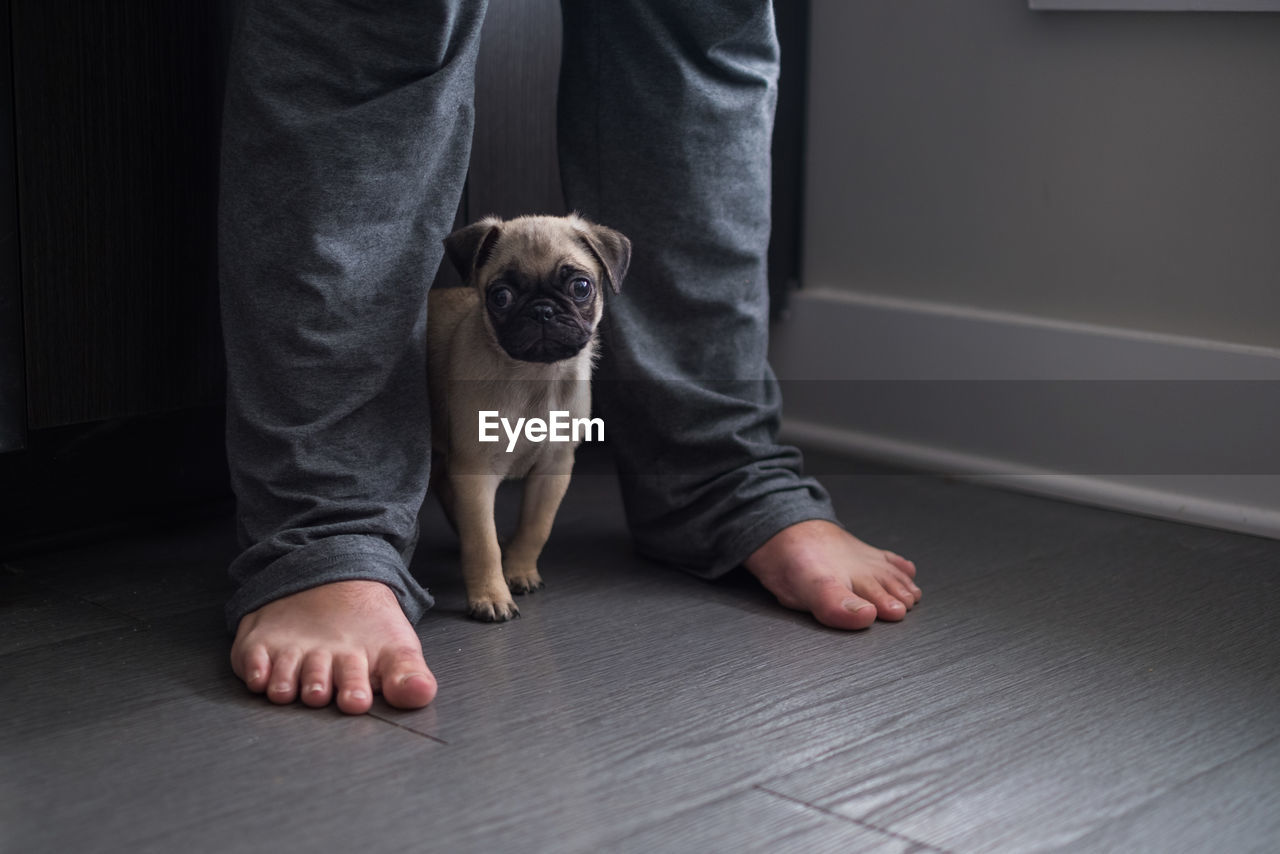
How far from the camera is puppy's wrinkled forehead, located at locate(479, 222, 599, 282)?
1223 millimetres

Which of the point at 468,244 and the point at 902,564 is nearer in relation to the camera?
the point at 468,244

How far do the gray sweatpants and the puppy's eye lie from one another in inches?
2.4

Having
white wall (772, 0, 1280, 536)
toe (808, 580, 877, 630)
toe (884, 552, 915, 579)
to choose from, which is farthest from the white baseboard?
toe (808, 580, 877, 630)

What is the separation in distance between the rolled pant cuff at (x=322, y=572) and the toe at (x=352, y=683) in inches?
3.5

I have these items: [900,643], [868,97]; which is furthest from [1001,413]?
[900,643]

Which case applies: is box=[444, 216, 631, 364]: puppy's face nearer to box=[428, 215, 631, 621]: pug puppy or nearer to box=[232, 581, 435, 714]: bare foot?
box=[428, 215, 631, 621]: pug puppy

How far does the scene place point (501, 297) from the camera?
1218 mm

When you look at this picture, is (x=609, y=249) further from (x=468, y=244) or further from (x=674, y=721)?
(x=674, y=721)

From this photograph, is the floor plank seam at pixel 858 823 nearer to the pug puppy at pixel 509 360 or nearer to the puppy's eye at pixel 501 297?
the pug puppy at pixel 509 360

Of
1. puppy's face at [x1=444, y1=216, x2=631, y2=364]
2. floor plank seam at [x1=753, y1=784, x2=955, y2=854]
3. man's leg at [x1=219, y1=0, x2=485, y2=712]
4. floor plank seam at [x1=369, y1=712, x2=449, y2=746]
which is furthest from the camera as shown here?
puppy's face at [x1=444, y1=216, x2=631, y2=364]

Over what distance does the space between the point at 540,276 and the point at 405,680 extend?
400 mm

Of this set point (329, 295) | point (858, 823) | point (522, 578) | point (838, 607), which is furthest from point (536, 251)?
point (858, 823)

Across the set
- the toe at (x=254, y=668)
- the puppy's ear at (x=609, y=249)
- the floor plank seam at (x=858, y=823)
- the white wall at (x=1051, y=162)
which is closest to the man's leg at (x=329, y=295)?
the toe at (x=254, y=668)

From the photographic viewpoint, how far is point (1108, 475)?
174 centimetres
